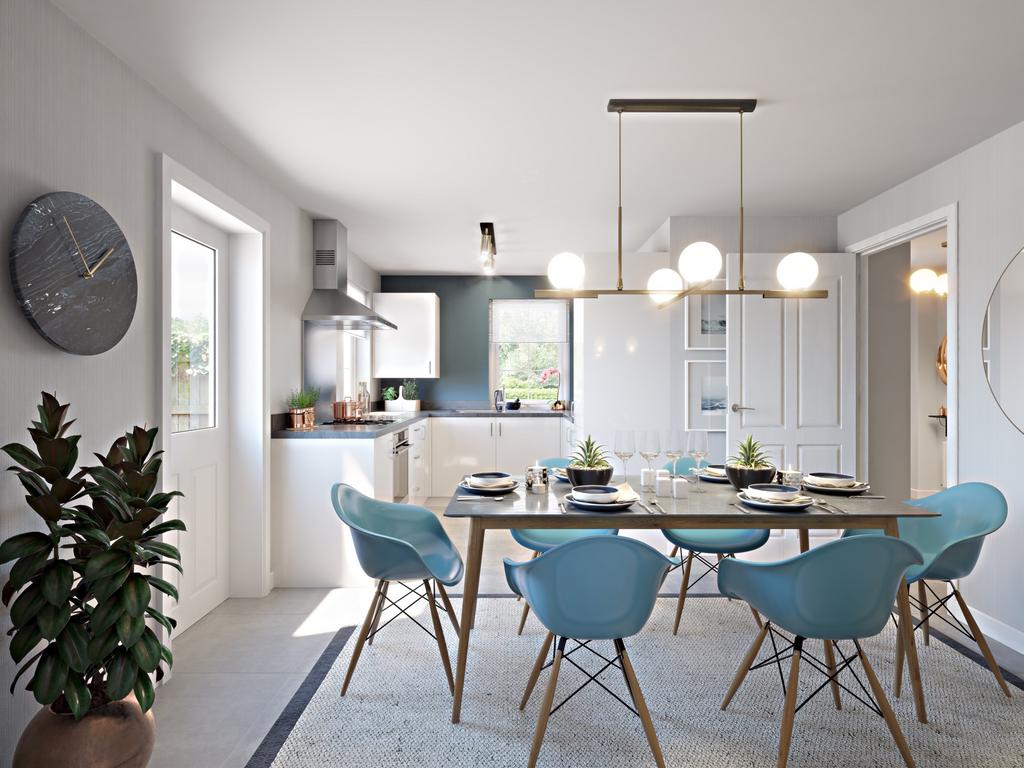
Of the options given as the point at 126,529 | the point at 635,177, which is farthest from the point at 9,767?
the point at 635,177

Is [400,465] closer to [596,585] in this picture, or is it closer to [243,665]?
[243,665]

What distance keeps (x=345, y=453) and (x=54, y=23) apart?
97.2 inches

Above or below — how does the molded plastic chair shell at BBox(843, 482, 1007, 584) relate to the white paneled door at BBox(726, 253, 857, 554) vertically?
below

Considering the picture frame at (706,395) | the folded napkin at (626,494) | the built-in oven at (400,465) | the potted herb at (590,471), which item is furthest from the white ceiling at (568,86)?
the built-in oven at (400,465)

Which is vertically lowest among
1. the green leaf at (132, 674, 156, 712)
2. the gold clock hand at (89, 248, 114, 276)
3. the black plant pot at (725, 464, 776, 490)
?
the green leaf at (132, 674, 156, 712)

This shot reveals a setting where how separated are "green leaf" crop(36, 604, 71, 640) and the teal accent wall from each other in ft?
18.0

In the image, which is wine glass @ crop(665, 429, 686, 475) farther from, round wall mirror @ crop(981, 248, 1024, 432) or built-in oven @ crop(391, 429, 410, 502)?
built-in oven @ crop(391, 429, 410, 502)

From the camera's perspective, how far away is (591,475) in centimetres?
277

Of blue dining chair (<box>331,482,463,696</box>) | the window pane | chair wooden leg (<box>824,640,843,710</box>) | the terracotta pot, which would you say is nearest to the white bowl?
chair wooden leg (<box>824,640,843,710</box>)

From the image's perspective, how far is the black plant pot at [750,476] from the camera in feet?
9.11

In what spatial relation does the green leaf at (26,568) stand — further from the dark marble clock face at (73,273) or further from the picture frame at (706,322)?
the picture frame at (706,322)

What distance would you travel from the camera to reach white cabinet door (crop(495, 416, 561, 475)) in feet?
21.4

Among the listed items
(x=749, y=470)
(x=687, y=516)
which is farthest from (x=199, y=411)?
(x=749, y=470)

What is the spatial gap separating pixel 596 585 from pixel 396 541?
0.80 m
